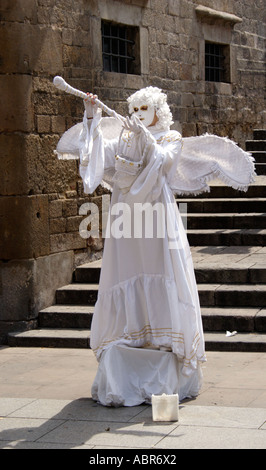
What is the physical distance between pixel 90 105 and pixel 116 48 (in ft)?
16.2

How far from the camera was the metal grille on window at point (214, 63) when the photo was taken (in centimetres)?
1338

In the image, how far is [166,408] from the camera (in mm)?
5473

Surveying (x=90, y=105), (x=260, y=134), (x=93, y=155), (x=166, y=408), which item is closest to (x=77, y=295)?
(x=93, y=155)

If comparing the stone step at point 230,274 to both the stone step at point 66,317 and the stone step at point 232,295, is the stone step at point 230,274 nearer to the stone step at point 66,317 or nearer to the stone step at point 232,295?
the stone step at point 232,295

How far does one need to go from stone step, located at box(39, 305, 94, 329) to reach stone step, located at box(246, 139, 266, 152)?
6040 millimetres

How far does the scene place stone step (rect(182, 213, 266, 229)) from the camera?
10367 millimetres

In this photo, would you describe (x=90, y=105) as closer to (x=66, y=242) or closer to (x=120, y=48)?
(x=66, y=242)

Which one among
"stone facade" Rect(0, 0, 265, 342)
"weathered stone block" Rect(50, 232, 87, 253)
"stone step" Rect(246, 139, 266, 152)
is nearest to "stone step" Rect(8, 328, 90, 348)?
"stone facade" Rect(0, 0, 265, 342)

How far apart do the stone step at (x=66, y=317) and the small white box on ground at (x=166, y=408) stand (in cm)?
309

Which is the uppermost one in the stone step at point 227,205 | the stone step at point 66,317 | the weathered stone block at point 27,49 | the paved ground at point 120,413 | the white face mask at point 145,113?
the weathered stone block at point 27,49

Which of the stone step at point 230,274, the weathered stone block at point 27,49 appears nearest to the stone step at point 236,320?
the stone step at point 230,274

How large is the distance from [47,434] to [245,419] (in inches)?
48.9
